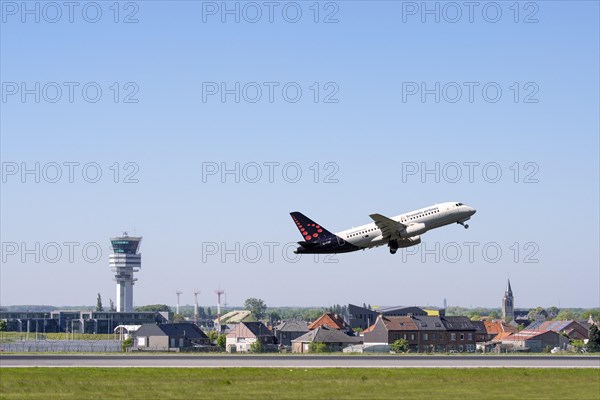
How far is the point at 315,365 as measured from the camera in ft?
293

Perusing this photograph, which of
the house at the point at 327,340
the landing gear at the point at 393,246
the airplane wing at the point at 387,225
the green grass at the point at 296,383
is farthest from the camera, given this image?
the house at the point at 327,340

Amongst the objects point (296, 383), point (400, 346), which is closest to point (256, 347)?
point (400, 346)

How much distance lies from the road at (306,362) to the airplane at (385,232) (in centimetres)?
2087

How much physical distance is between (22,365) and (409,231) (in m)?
52.9

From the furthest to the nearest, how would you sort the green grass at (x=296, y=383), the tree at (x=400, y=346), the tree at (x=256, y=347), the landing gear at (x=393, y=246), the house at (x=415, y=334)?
the house at (x=415, y=334)
the tree at (x=256, y=347)
the tree at (x=400, y=346)
the landing gear at (x=393, y=246)
the green grass at (x=296, y=383)

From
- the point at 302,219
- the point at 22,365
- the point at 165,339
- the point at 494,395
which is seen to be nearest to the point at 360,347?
the point at 165,339

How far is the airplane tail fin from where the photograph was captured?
404ft

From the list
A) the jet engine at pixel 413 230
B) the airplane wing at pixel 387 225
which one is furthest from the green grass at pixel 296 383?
the jet engine at pixel 413 230

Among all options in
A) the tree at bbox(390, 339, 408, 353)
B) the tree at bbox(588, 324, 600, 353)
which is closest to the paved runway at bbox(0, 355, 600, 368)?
the tree at bbox(588, 324, 600, 353)

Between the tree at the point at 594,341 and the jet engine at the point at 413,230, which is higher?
the jet engine at the point at 413,230

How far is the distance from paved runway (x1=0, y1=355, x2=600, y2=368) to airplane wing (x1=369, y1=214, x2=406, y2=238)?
20449mm

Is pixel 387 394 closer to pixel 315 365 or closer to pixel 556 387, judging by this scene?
pixel 556 387

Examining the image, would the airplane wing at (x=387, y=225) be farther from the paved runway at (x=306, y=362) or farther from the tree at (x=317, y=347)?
the tree at (x=317, y=347)

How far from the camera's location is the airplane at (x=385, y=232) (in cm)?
12162
